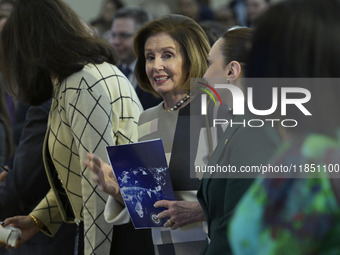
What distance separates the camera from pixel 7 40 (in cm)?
346

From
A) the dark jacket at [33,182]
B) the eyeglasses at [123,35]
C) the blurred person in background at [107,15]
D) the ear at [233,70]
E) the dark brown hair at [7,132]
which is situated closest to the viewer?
the ear at [233,70]

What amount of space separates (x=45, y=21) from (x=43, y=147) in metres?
0.63

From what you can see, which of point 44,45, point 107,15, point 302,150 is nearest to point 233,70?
point 44,45

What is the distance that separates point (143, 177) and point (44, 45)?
0.96 m

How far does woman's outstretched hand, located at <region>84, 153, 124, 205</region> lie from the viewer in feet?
8.55

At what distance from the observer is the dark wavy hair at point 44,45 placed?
3.29m

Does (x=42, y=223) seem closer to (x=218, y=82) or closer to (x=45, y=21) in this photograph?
(x=45, y=21)

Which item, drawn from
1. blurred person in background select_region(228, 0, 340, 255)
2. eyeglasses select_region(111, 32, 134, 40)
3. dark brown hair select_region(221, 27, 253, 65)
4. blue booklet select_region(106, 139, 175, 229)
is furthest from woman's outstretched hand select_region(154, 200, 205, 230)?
eyeglasses select_region(111, 32, 134, 40)

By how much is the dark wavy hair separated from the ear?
826 mm

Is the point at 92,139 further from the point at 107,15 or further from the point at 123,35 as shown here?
the point at 107,15

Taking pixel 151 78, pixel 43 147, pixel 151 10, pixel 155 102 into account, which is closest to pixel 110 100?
pixel 151 78

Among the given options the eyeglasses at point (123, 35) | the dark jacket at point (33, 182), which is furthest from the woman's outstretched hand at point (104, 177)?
the eyeglasses at point (123, 35)

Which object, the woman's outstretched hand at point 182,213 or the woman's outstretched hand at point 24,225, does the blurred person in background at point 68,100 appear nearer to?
the woman's outstretched hand at point 24,225

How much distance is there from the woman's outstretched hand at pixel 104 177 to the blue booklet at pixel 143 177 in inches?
1.7
